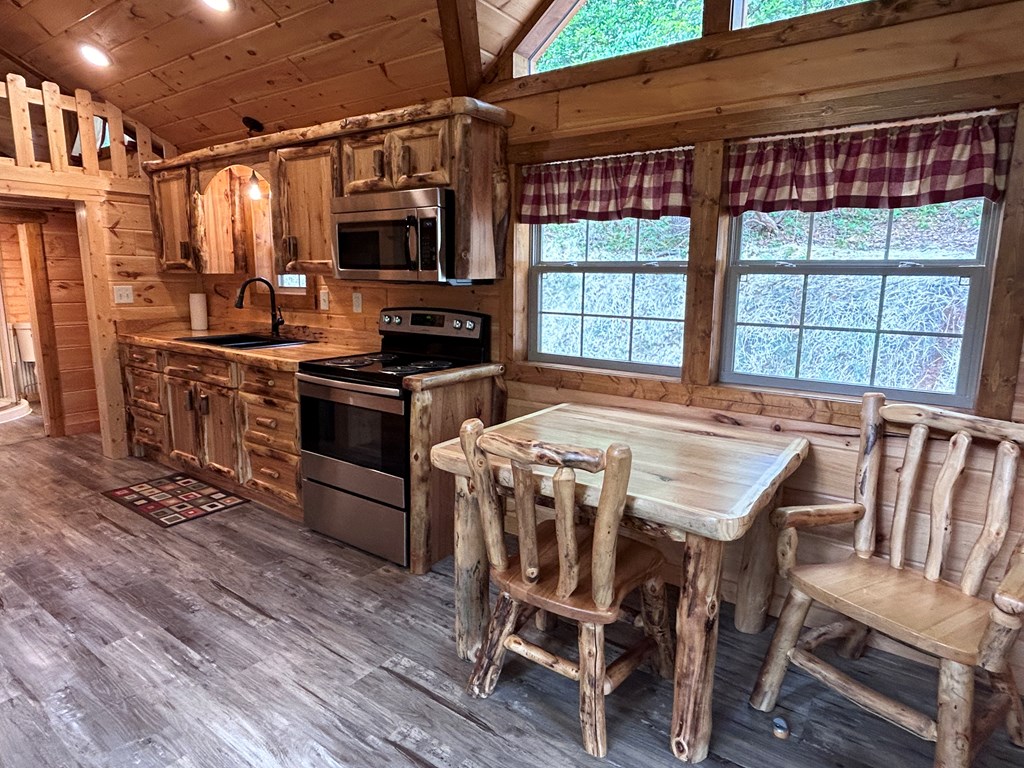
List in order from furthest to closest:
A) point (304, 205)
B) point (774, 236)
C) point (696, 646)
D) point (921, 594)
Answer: point (304, 205), point (774, 236), point (921, 594), point (696, 646)

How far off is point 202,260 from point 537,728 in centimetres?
366

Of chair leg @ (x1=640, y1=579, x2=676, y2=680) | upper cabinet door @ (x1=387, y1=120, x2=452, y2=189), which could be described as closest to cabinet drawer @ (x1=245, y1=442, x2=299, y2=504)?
upper cabinet door @ (x1=387, y1=120, x2=452, y2=189)

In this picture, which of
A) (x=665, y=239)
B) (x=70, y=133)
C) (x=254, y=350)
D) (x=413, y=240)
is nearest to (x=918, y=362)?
(x=665, y=239)

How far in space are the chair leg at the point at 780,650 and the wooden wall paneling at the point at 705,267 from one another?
965mm

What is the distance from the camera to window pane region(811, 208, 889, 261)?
86.1 inches

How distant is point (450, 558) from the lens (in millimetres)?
2957

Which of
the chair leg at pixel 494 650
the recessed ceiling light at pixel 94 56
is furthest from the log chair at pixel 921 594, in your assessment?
the recessed ceiling light at pixel 94 56

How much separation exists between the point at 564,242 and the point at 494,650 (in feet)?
6.21

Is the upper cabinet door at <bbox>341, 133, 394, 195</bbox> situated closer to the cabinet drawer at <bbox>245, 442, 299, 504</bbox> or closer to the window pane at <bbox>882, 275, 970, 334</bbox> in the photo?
the cabinet drawer at <bbox>245, 442, 299, 504</bbox>

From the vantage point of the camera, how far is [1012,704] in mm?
1696

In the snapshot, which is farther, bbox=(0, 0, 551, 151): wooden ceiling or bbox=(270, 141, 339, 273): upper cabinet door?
bbox=(270, 141, 339, 273): upper cabinet door

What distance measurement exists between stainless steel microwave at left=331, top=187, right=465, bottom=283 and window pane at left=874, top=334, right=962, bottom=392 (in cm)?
181

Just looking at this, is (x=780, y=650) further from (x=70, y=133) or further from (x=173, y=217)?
(x=70, y=133)

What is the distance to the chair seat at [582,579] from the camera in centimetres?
164
